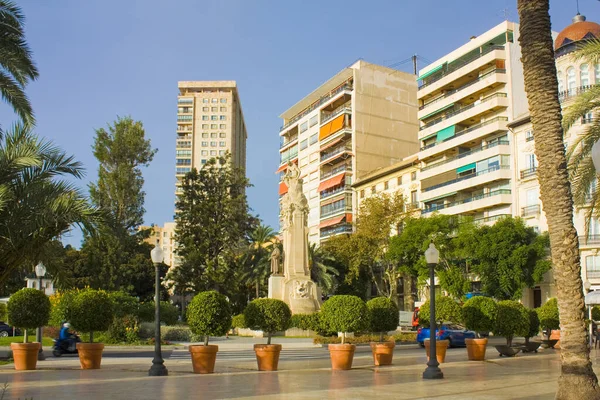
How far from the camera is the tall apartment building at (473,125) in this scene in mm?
53344

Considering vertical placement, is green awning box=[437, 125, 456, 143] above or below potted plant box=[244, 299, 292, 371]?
above

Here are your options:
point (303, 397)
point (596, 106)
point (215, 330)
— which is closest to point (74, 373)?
point (215, 330)

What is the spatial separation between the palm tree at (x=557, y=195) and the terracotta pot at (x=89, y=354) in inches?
473

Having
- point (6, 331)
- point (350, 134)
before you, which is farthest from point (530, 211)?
point (6, 331)

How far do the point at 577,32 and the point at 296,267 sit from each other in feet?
99.6

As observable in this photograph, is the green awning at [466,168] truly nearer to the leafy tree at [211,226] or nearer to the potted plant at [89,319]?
the leafy tree at [211,226]

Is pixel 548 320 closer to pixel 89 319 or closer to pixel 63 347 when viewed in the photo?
pixel 89 319

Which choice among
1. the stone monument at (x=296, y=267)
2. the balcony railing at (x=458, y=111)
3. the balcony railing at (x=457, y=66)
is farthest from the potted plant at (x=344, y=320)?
the balcony railing at (x=457, y=66)

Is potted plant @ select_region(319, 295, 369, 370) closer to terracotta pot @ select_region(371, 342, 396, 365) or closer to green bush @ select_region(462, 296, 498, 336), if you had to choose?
terracotta pot @ select_region(371, 342, 396, 365)

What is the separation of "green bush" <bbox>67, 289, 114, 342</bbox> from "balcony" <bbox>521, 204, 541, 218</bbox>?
38.2 metres

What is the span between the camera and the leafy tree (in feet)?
164

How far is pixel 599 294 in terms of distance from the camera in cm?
2819

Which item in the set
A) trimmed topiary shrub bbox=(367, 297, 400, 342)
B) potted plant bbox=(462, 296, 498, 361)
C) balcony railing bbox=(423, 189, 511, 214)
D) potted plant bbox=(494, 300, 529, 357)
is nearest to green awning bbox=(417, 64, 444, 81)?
balcony railing bbox=(423, 189, 511, 214)

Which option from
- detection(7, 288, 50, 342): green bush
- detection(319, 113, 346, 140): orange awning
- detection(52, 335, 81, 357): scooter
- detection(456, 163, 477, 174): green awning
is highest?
detection(319, 113, 346, 140): orange awning
